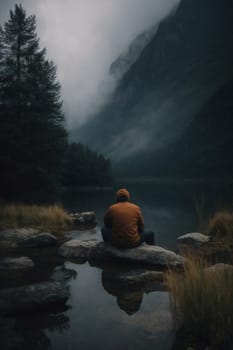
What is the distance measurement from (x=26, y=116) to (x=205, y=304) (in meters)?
21.4

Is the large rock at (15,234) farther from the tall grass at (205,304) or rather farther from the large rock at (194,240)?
the tall grass at (205,304)

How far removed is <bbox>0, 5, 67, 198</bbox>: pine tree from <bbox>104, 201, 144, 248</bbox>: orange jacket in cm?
1478

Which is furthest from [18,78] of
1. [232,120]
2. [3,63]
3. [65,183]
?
[232,120]

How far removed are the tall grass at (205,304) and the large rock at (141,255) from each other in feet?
11.3

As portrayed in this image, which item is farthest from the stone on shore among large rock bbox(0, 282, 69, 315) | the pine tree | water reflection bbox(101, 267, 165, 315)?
the pine tree

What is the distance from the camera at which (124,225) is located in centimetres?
933

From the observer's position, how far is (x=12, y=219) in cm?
1589

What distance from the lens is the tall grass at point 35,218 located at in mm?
15495

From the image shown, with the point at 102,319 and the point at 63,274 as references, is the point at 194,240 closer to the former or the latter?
the point at 63,274

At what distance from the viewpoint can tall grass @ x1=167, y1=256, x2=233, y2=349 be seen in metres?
4.38

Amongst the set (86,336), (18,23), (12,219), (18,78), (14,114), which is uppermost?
(18,23)

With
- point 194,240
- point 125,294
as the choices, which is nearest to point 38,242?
point 194,240

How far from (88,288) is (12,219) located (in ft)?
31.4

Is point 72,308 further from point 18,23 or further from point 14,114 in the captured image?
point 18,23
